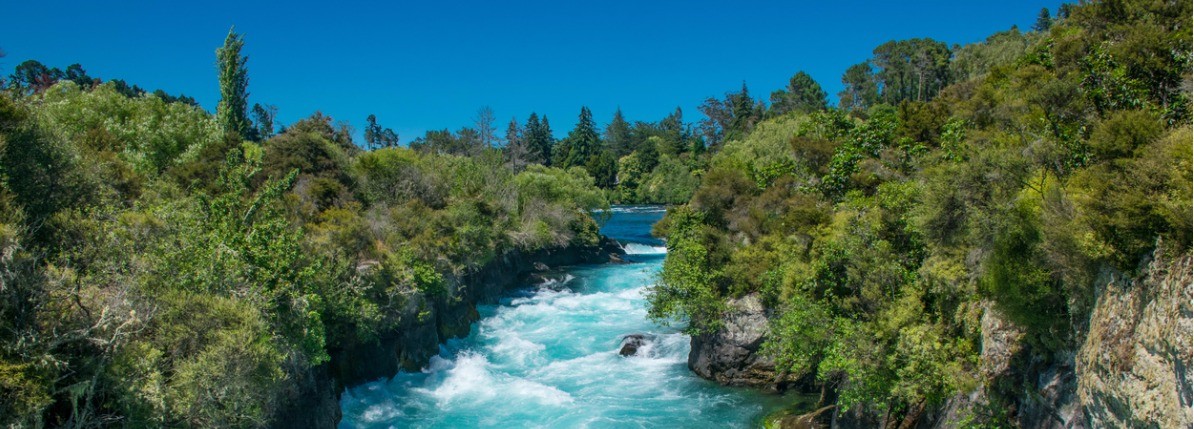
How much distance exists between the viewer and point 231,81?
4534 cm

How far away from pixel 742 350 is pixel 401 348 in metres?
12.7

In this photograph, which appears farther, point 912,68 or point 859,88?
point 859,88

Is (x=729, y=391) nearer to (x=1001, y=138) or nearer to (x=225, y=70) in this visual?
(x=1001, y=138)

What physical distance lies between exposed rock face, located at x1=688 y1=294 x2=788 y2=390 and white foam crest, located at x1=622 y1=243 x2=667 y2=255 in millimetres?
31747

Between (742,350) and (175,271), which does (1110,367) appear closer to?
(742,350)

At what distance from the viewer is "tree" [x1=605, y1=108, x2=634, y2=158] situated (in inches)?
5340

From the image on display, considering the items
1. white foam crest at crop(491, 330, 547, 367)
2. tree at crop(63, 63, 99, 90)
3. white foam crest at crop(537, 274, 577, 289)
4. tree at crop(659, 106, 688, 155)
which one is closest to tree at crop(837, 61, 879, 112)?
tree at crop(659, 106, 688, 155)

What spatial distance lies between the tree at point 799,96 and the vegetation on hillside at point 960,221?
72935 mm

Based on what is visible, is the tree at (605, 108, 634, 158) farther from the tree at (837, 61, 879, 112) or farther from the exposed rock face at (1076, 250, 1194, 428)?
the exposed rock face at (1076, 250, 1194, 428)

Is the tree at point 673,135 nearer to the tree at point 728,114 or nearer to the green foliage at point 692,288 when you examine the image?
the tree at point 728,114

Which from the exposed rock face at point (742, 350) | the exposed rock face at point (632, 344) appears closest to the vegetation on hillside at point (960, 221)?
the exposed rock face at point (742, 350)

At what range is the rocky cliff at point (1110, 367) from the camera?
8195 mm

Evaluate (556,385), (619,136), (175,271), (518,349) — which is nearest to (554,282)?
(518,349)

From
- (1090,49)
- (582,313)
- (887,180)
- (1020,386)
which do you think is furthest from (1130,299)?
(582,313)
